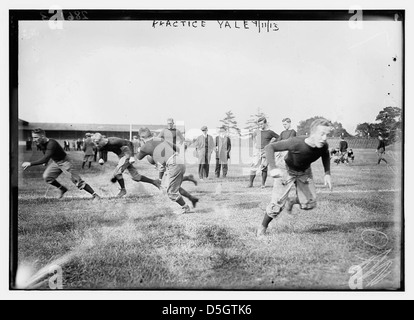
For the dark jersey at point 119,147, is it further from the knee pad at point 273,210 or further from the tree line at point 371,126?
the knee pad at point 273,210

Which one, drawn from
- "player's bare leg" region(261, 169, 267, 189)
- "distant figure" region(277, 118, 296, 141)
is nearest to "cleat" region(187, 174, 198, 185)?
"player's bare leg" region(261, 169, 267, 189)

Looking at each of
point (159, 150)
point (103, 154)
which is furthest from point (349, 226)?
point (103, 154)

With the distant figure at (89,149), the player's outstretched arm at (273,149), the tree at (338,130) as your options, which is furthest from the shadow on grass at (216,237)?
the tree at (338,130)

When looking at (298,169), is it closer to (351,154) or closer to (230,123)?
(351,154)

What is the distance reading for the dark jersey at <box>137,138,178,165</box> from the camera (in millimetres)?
4848

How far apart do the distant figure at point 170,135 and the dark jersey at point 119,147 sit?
0.98 feet

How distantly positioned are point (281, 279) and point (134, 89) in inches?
86.2

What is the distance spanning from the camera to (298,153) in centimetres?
480

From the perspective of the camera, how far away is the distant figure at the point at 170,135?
15.8 ft

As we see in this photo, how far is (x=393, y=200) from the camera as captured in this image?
4.81 metres

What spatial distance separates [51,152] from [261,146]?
1957mm
